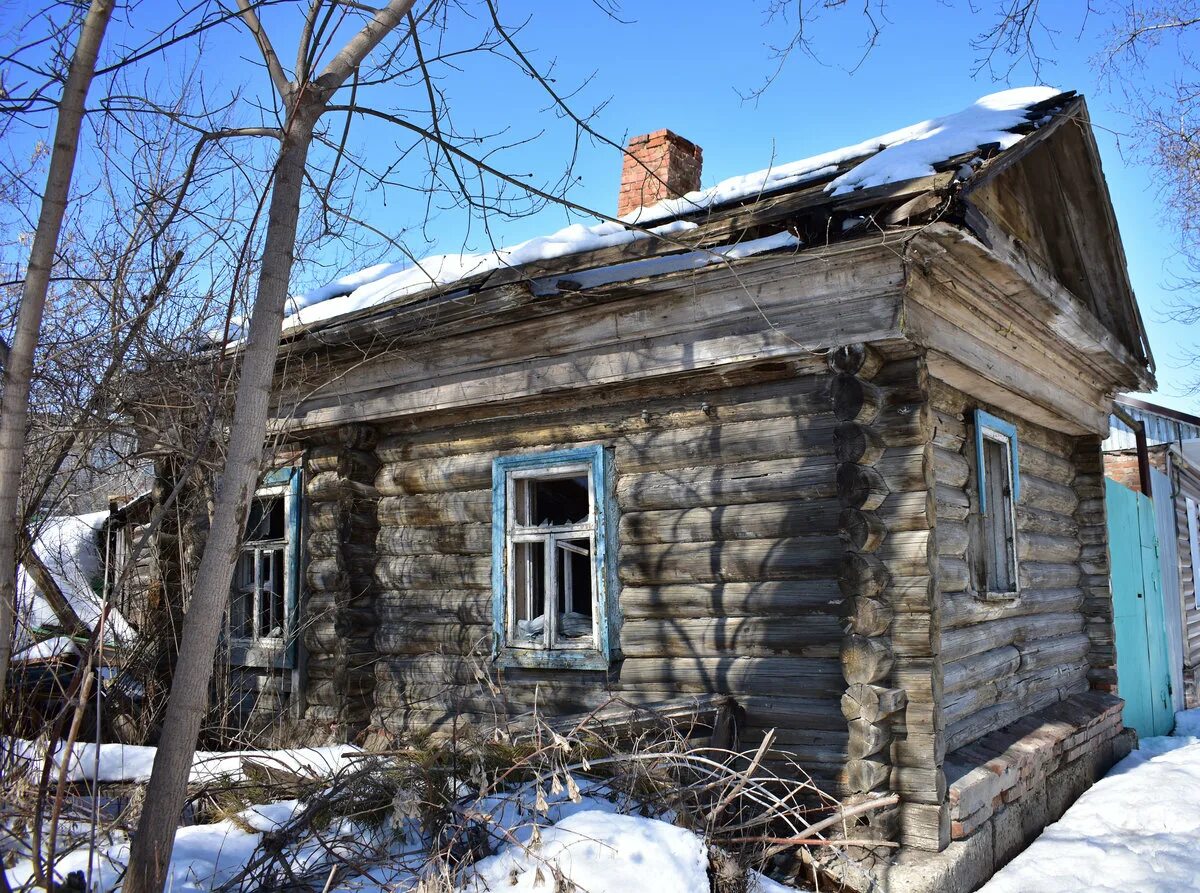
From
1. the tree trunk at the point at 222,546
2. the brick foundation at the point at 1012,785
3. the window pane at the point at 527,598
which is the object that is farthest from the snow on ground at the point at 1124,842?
the tree trunk at the point at 222,546

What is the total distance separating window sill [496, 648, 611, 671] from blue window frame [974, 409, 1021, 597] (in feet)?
8.78

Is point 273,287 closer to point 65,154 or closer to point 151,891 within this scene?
point 65,154

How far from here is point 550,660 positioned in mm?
6359

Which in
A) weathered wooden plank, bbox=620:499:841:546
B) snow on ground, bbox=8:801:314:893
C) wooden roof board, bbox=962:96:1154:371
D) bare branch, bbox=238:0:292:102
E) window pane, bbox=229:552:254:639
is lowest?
snow on ground, bbox=8:801:314:893

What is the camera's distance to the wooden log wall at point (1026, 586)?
5.98 m

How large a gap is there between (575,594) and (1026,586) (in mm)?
3611

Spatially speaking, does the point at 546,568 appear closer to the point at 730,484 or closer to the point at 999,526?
the point at 730,484

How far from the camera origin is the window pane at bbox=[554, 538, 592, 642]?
21.8 ft

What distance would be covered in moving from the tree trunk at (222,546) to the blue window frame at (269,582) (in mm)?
4364

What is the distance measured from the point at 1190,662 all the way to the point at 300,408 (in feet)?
37.7

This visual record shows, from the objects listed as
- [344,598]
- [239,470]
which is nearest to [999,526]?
[344,598]

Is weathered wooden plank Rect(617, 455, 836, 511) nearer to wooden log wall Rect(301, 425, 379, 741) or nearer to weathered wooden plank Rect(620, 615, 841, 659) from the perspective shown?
weathered wooden plank Rect(620, 615, 841, 659)

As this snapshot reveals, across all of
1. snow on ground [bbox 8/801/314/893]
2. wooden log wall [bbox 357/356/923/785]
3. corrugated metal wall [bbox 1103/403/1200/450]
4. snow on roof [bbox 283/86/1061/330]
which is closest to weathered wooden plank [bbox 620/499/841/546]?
wooden log wall [bbox 357/356/923/785]

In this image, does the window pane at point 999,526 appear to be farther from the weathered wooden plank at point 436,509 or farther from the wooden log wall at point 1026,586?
the weathered wooden plank at point 436,509
